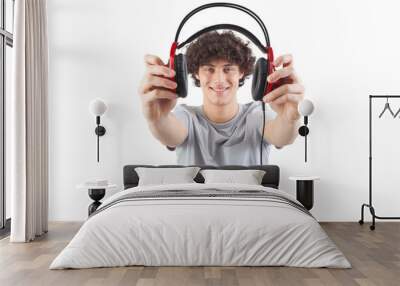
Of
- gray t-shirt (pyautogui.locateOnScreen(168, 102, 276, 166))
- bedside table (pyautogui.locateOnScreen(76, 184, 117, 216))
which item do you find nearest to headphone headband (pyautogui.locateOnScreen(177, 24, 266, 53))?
gray t-shirt (pyautogui.locateOnScreen(168, 102, 276, 166))

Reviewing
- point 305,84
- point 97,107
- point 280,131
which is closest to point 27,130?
point 97,107

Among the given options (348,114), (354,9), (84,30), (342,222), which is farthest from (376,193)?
(84,30)

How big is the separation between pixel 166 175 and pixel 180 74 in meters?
1.25

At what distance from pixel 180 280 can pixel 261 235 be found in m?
0.78

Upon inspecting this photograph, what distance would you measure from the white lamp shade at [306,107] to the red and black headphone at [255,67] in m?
0.43

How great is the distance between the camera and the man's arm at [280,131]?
6.62 metres

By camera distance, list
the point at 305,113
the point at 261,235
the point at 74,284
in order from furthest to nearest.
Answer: the point at 305,113, the point at 261,235, the point at 74,284

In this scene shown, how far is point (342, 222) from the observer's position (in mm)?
6688

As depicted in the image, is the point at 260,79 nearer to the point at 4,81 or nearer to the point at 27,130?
the point at 27,130

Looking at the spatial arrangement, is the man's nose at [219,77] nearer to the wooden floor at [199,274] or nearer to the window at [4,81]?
the window at [4,81]

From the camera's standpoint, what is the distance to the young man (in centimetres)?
658

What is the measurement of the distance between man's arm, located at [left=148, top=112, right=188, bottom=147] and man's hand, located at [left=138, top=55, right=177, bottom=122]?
0.06m

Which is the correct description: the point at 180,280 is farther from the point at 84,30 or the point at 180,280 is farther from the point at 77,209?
the point at 84,30

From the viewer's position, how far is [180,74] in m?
6.57
